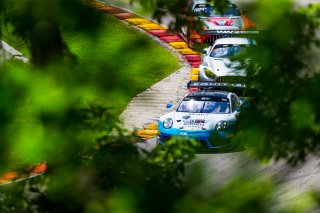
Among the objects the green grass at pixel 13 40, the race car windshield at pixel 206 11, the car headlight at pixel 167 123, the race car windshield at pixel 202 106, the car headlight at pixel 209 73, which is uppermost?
the race car windshield at pixel 206 11

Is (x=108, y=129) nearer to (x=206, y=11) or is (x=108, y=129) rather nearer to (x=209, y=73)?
(x=206, y=11)

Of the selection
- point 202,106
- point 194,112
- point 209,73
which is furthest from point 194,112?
point 209,73

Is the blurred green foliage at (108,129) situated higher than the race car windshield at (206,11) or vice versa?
the race car windshield at (206,11)

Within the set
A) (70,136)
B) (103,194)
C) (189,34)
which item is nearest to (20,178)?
(103,194)

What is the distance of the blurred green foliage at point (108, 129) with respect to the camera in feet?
7.61

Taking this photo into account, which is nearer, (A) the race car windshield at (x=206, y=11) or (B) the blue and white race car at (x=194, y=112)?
(A) the race car windshield at (x=206, y=11)

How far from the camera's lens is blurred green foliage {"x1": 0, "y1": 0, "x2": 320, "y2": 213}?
91.4 inches

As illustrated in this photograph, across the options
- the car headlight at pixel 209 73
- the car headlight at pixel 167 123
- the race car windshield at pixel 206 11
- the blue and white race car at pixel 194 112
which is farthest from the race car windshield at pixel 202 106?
the race car windshield at pixel 206 11

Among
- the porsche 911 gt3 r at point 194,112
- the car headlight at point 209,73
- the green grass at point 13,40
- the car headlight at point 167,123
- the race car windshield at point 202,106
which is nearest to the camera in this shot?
the green grass at point 13,40

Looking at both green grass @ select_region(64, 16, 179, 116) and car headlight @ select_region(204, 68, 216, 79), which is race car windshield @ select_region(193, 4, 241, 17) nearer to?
green grass @ select_region(64, 16, 179, 116)

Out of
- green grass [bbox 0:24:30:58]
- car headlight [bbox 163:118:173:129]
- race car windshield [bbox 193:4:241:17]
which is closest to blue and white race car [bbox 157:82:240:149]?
car headlight [bbox 163:118:173:129]

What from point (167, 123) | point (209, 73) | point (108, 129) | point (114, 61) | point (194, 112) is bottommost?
point (167, 123)

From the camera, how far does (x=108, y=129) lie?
10.2 feet

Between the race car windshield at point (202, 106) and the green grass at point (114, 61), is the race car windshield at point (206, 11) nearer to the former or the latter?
the green grass at point (114, 61)
